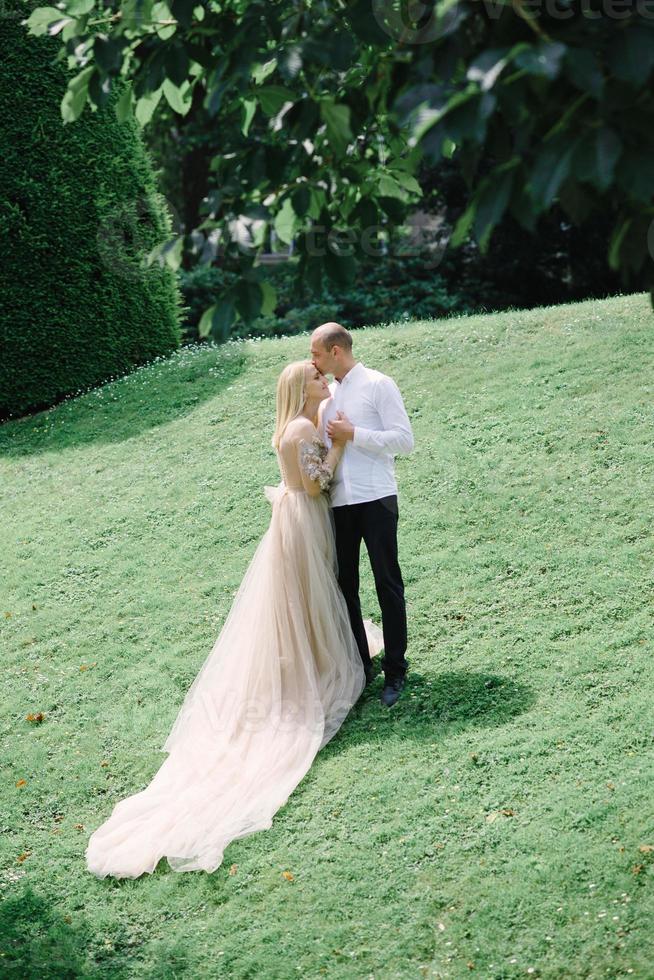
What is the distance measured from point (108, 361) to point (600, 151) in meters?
12.2

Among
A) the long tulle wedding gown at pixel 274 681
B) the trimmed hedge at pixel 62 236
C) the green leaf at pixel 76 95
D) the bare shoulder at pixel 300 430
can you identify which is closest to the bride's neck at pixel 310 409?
the bare shoulder at pixel 300 430

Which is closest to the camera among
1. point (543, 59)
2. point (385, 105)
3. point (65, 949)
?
point (543, 59)

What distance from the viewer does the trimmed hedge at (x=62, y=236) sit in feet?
44.0

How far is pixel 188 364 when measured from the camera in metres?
14.1

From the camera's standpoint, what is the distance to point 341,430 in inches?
275

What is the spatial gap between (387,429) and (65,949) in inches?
138

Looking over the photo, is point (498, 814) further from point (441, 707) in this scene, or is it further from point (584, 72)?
point (584, 72)

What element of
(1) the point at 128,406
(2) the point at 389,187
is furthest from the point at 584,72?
(1) the point at 128,406

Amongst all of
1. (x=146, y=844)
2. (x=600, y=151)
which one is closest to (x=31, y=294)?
(x=146, y=844)

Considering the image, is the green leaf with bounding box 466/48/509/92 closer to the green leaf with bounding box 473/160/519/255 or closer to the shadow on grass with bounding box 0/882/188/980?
the green leaf with bounding box 473/160/519/255

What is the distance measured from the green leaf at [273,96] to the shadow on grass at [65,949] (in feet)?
12.7

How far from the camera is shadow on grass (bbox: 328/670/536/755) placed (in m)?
6.76

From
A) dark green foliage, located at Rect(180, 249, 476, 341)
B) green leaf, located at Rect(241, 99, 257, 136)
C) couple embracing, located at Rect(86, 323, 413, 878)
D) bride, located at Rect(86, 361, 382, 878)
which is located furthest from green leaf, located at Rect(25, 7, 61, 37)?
dark green foliage, located at Rect(180, 249, 476, 341)

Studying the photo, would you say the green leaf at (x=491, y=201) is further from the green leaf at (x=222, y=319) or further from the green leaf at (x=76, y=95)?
the green leaf at (x=76, y=95)
